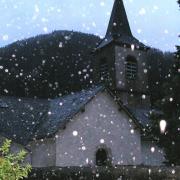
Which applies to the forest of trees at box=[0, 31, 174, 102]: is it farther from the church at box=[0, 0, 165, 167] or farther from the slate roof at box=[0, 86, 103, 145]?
→ the church at box=[0, 0, 165, 167]

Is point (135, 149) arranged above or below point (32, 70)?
below

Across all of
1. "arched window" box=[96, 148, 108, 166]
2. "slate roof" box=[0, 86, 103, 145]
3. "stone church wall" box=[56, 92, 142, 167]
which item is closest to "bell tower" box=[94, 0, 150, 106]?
"slate roof" box=[0, 86, 103, 145]

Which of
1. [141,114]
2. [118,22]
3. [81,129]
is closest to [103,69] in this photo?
[118,22]

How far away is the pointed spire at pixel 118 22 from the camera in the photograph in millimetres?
38594

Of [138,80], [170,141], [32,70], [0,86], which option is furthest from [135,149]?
[32,70]

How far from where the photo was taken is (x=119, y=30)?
127ft

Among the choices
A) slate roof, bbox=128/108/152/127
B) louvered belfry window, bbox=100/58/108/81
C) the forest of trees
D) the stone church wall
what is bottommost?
the stone church wall

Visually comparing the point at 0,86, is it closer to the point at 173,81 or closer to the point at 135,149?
the point at 135,149

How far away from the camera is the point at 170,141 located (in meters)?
Answer: 19.6

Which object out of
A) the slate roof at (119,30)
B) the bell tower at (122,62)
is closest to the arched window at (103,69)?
the bell tower at (122,62)

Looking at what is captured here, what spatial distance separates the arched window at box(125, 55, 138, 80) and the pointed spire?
2310 mm

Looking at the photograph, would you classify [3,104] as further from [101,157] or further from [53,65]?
[53,65]

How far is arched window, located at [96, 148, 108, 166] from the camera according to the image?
28.7 meters

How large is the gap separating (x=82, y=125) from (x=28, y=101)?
7.25 metres
